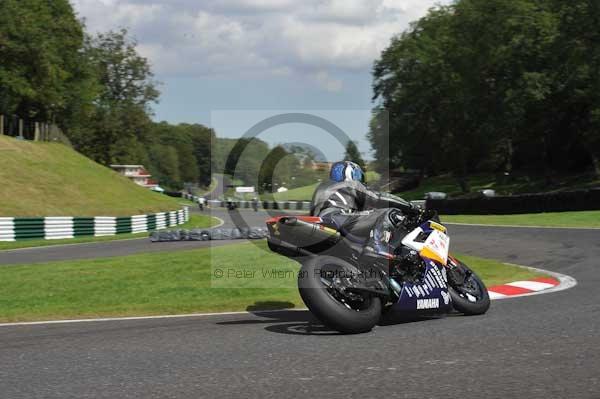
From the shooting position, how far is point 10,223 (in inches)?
1070

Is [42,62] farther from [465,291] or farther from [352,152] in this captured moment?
[465,291]

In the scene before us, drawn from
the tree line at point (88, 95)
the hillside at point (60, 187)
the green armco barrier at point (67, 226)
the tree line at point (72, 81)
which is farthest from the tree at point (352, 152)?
the tree line at point (72, 81)

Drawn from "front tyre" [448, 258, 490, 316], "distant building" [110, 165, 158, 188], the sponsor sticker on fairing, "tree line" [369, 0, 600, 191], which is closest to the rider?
the sponsor sticker on fairing

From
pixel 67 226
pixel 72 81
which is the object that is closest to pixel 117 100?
pixel 72 81

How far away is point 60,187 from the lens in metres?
43.5

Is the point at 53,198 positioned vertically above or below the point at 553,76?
below

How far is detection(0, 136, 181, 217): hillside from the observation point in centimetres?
3878

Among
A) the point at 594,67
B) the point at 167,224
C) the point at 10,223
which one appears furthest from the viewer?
the point at 594,67

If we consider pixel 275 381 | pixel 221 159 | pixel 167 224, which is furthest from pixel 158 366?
pixel 167 224

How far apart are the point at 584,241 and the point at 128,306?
42.1 ft

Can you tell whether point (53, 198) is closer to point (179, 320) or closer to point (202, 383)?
point (179, 320)

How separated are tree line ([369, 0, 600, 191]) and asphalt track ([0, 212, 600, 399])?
28.8 m

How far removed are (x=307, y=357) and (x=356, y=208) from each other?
228cm

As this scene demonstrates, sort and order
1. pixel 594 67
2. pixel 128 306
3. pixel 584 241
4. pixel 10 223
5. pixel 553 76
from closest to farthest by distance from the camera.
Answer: pixel 128 306 → pixel 584 241 → pixel 10 223 → pixel 594 67 → pixel 553 76
